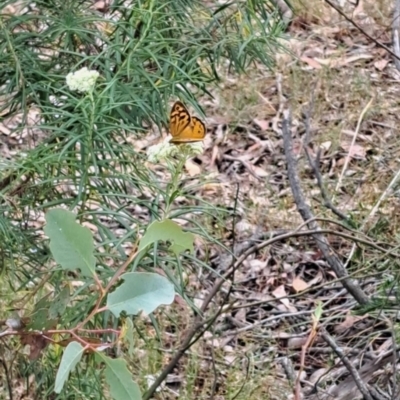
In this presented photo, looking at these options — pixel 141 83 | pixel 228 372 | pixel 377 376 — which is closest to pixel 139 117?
pixel 141 83

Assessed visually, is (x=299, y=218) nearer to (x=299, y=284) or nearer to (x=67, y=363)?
(x=299, y=284)

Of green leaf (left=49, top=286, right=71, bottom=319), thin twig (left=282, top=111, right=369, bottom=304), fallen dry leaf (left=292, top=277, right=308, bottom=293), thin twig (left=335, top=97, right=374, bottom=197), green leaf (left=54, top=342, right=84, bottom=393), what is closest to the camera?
green leaf (left=54, top=342, right=84, bottom=393)

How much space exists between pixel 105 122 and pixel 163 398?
101 centimetres

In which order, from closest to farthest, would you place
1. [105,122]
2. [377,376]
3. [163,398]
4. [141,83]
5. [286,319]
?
[105,122] < [141,83] < [377,376] < [163,398] < [286,319]

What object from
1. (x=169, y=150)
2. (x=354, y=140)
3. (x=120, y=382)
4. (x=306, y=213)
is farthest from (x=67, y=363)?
(x=354, y=140)

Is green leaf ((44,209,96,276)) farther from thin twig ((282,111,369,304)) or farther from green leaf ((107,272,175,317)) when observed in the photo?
thin twig ((282,111,369,304))

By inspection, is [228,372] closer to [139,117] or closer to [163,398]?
[163,398]

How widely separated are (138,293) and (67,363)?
0.27 feet

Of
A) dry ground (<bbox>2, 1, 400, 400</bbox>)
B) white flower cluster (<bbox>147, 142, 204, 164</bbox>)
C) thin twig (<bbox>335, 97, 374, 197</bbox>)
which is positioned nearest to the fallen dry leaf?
dry ground (<bbox>2, 1, 400, 400</bbox>)

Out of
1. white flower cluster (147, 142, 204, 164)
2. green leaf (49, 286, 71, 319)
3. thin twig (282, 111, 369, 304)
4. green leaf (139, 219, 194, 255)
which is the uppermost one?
green leaf (139, 219, 194, 255)

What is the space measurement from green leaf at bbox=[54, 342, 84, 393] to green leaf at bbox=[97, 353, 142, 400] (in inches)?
1.4

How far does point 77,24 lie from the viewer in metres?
1.23

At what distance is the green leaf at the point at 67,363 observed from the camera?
578mm

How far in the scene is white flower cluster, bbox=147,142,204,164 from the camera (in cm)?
88
